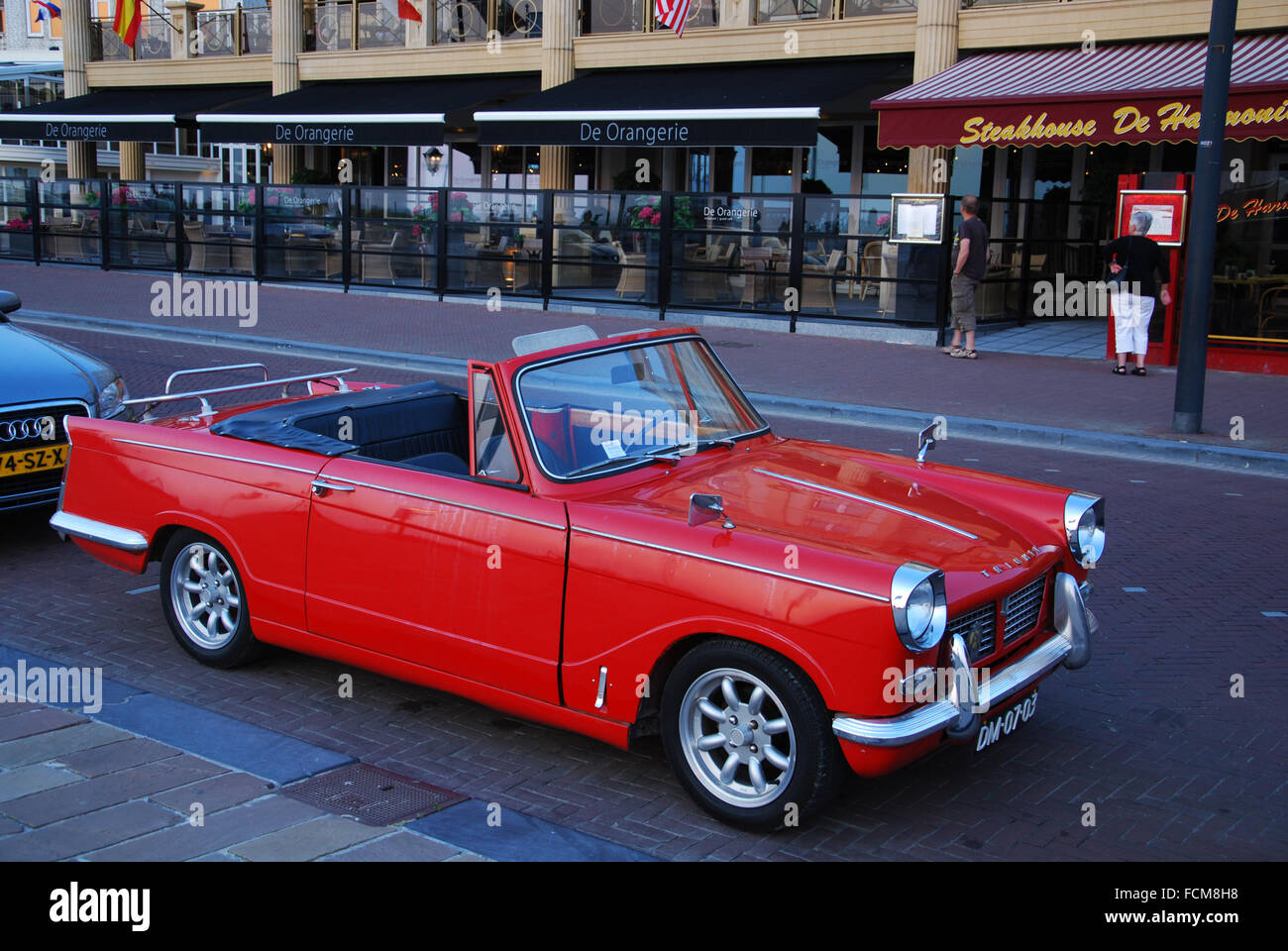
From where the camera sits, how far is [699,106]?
21047 mm

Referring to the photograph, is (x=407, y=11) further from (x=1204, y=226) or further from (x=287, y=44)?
(x=1204, y=226)

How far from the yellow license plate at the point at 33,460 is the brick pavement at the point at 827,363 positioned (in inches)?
303

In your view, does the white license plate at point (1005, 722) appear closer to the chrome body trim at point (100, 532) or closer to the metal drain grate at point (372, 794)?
the metal drain grate at point (372, 794)

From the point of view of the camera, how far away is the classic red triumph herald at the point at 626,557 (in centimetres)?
377

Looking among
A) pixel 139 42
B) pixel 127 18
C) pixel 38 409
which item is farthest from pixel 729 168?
pixel 38 409

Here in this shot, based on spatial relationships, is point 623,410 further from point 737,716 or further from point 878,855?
point 878,855

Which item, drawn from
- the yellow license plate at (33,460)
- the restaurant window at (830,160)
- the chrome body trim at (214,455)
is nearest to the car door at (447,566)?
the chrome body trim at (214,455)

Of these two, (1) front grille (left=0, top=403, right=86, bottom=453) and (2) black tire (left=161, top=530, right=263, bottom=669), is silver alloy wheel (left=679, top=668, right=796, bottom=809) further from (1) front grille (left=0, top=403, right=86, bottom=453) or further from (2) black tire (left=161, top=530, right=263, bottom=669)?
(1) front grille (left=0, top=403, right=86, bottom=453)

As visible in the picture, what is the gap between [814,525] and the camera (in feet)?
13.8

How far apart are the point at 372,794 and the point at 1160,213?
13.5m

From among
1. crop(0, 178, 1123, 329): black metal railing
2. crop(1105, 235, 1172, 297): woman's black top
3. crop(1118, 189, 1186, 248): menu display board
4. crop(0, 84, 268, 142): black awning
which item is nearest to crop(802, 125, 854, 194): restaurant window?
crop(0, 178, 1123, 329): black metal railing

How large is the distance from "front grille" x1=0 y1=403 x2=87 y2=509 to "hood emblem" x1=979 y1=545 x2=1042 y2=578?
516 cm

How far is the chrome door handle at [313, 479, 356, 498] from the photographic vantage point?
15.5 feet

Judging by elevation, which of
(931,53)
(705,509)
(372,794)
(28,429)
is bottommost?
(372,794)
